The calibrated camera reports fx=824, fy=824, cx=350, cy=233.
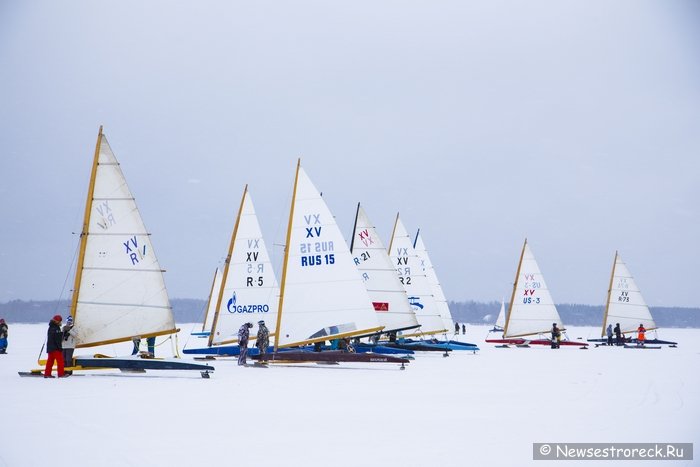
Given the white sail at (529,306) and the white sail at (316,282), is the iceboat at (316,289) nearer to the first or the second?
the white sail at (316,282)

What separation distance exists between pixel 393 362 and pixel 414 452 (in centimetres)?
1552

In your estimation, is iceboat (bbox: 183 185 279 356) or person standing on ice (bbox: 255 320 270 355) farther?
iceboat (bbox: 183 185 279 356)

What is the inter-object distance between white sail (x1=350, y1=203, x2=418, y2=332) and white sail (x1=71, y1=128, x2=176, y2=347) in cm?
1209

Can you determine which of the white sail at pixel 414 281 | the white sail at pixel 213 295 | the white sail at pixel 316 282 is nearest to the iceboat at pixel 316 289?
the white sail at pixel 316 282

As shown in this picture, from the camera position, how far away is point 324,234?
25.2 meters

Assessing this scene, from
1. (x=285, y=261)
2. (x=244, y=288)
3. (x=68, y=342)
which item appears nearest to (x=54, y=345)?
(x=68, y=342)

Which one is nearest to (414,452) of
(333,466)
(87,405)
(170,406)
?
(333,466)

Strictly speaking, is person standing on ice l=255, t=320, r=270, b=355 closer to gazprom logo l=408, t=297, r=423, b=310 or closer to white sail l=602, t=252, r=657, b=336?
gazprom logo l=408, t=297, r=423, b=310

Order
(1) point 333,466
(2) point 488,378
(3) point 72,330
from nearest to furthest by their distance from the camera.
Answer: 1. (1) point 333,466
2. (3) point 72,330
3. (2) point 488,378

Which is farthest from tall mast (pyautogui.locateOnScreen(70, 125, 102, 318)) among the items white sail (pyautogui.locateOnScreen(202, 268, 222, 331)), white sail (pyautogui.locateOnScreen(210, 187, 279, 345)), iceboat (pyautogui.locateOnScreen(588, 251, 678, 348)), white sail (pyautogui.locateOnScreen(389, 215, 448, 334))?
iceboat (pyautogui.locateOnScreen(588, 251, 678, 348))

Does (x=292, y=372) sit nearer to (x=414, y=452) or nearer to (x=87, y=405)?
(x=87, y=405)

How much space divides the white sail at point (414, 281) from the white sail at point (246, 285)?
959 centimetres

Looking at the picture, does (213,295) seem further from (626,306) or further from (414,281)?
(626,306)

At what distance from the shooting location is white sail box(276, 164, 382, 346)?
24.9 meters
